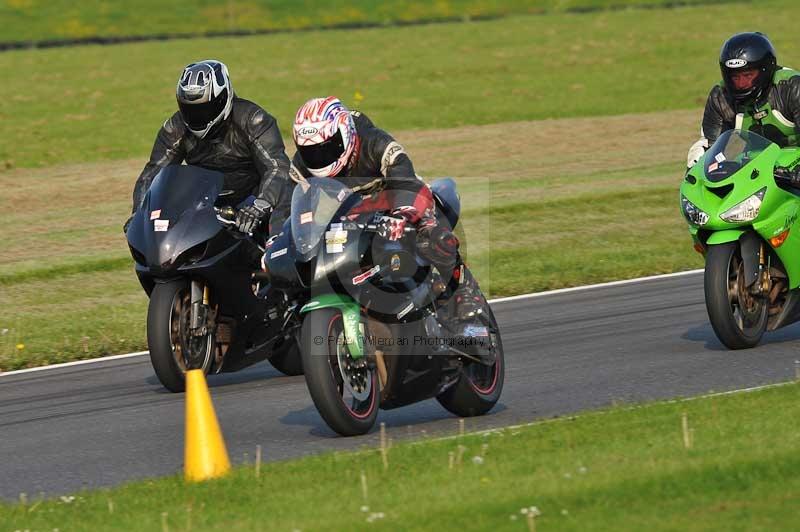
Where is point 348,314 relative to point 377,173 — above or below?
below

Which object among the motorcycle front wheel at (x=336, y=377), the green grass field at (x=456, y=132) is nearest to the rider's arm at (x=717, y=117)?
the green grass field at (x=456, y=132)

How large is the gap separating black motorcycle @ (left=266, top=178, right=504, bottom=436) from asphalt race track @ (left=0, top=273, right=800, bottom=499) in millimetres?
304

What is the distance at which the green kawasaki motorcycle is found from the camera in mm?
9164

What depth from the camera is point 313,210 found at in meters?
7.09

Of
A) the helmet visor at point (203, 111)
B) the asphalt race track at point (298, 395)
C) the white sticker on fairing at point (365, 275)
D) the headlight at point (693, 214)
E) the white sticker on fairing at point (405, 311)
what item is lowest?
the asphalt race track at point (298, 395)

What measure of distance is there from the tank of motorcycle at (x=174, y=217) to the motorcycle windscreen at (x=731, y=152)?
3.16m

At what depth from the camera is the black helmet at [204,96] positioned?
9586 mm

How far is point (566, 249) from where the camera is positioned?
50.6ft

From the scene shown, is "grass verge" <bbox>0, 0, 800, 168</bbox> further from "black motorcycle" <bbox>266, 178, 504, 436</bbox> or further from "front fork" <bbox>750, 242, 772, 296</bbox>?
"black motorcycle" <bbox>266, 178, 504, 436</bbox>

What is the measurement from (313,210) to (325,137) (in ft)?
1.55

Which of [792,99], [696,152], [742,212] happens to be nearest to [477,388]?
[742,212]

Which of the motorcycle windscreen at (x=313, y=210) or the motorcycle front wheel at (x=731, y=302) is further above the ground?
the motorcycle windscreen at (x=313, y=210)

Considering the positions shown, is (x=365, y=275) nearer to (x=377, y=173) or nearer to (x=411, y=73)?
(x=377, y=173)

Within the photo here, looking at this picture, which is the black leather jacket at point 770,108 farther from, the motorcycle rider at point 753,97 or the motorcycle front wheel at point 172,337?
the motorcycle front wheel at point 172,337
